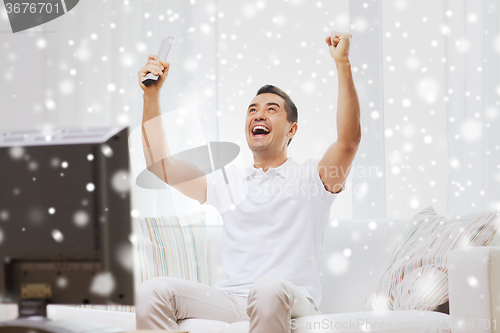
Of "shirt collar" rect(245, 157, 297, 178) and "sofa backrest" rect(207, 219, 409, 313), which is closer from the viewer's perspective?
"sofa backrest" rect(207, 219, 409, 313)

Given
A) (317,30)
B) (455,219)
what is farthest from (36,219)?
(317,30)

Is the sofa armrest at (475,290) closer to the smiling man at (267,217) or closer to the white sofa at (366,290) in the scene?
the white sofa at (366,290)

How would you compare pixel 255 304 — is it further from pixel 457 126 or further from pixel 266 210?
pixel 457 126

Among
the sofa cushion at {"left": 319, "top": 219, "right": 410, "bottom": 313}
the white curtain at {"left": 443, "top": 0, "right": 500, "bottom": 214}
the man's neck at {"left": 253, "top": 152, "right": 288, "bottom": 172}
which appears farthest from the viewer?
the white curtain at {"left": 443, "top": 0, "right": 500, "bottom": 214}

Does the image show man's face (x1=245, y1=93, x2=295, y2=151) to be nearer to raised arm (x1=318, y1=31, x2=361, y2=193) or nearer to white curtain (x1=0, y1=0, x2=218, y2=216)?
raised arm (x1=318, y1=31, x2=361, y2=193)

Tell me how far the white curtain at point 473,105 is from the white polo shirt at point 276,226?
0.83 metres

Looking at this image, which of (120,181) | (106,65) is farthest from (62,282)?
(106,65)

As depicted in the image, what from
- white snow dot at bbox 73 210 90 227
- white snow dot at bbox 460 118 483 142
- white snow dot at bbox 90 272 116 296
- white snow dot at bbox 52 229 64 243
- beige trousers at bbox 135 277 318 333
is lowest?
beige trousers at bbox 135 277 318 333

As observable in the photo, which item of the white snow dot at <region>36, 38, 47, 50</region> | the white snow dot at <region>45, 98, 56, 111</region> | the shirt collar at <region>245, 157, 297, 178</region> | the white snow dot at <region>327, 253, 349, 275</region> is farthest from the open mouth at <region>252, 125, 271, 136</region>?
the white snow dot at <region>36, 38, 47, 50</region>

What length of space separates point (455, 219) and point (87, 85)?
211cm

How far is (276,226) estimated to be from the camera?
1639mm

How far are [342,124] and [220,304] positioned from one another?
2.36ft

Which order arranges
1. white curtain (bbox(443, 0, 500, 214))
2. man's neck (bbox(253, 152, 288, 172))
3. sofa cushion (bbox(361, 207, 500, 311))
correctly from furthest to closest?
white curtain (bbox(443, 0, 500, 214)) → man's neck (bbox(253, 152, 288, 172)) → sofa cushion (bbox(361, 207, 500, 311))

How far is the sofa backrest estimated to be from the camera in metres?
1.68
